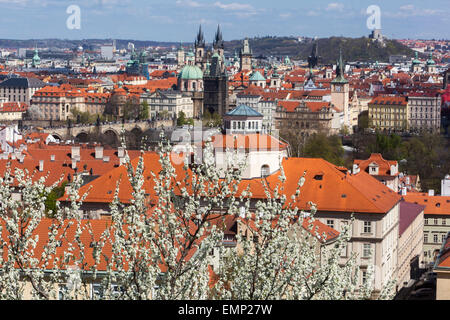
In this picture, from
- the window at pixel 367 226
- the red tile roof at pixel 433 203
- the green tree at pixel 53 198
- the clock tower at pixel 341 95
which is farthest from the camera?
the clock tower at pixel 341 95

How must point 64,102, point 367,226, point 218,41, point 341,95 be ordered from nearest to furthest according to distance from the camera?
point 367,226 → point 341,95 → point 64,102 → point 218,41

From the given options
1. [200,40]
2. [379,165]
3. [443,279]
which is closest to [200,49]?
[200,40]

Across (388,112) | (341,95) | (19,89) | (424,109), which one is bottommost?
(388,112)

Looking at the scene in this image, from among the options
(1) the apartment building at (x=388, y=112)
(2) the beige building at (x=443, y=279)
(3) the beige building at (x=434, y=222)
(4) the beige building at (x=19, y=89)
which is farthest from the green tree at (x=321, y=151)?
(4) the beige building at (x=19, y=89)

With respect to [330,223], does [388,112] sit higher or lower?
lower

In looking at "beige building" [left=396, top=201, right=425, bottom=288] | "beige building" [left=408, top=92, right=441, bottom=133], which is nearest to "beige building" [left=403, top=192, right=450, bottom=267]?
"beige building" [left=396, top=201, right=425, bottom=288]

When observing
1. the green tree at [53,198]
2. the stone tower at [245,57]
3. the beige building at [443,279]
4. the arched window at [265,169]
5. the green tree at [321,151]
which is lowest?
the green tree at [321,151]

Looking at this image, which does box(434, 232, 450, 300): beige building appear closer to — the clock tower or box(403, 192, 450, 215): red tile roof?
box(403, 192, 450, 215): red tile roof

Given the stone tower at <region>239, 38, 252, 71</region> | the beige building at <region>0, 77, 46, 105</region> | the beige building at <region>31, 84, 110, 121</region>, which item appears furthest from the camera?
the stone tower at <region>239, 38, 252, 71</region>

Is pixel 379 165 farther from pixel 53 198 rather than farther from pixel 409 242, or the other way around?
pixel 53 198

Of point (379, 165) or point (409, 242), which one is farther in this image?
point (379, 165)

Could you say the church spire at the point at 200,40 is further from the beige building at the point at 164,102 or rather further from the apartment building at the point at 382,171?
the apartment building at the point at 382,171

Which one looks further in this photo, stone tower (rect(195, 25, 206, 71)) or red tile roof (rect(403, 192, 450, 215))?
stone tower (rect(195, 25, 206, 71))
